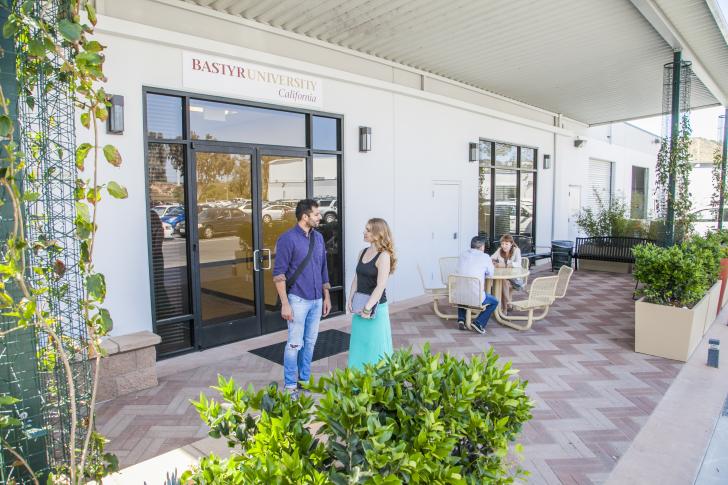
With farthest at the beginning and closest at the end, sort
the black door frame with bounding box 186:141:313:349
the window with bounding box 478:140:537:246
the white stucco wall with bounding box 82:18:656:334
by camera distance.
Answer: the window with bounding box 478:140:537:246 < the black door frame with bounding box 186:141:313:349 < the white stucco wall with bounding box 82:18:656:334

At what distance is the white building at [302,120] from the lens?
4855mm

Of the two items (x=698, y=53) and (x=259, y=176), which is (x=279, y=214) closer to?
(x=259, y=176)

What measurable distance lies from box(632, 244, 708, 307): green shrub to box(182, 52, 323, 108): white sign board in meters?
4.36

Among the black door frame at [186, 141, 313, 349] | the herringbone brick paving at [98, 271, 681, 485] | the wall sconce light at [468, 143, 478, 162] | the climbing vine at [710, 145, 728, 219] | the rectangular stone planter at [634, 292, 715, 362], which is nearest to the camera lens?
the herringbone brick paving at [98, 271, 681, 485]

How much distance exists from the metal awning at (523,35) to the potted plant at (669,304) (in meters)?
3.03

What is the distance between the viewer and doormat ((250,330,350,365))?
17.4 ft

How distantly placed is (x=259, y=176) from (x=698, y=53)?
7.25 meters

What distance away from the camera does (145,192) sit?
486 centimetres

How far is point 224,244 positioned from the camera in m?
5.58

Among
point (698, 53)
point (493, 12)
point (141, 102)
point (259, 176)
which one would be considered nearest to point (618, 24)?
point (493, 12)

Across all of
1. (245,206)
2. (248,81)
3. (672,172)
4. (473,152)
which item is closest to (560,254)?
(473,152)

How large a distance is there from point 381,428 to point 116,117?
165 inches

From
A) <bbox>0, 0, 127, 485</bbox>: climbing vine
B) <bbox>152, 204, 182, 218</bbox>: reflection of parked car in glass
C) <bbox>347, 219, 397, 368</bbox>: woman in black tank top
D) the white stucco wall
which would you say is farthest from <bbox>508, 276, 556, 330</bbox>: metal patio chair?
<bbox>0, 0, 127, 485</bbox>: climbing vine

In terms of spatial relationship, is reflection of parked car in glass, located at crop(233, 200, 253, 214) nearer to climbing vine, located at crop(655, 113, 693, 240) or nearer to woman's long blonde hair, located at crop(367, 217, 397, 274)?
woman's long blonde hair, located at crop(367, 217, 397, 274)
